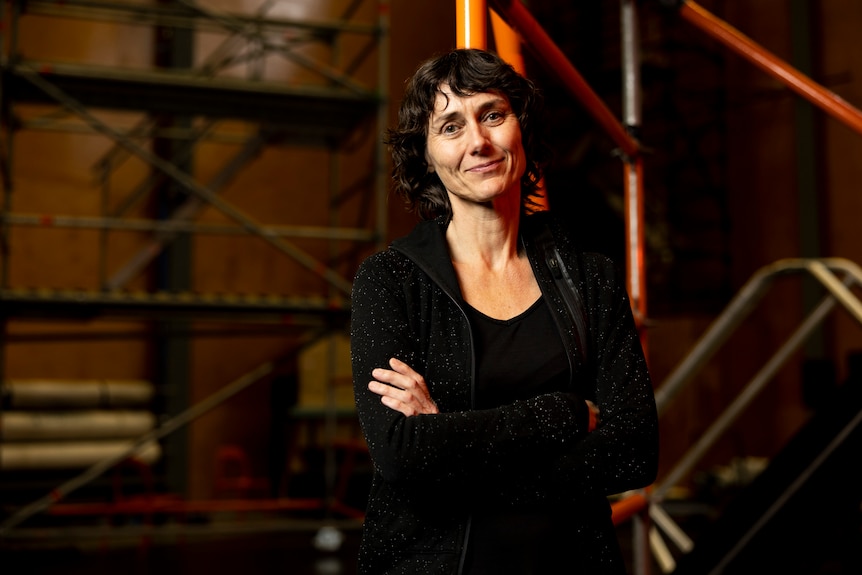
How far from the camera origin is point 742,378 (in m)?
9.01

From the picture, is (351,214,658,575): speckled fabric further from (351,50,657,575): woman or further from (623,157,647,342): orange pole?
(623,157,647,342): orange pole

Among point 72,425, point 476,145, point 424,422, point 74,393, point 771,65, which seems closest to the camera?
point 424,422

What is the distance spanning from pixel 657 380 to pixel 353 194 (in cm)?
336

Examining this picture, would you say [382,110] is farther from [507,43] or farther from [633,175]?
[507,43]

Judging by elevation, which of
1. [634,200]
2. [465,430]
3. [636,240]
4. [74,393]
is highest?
[634,200]

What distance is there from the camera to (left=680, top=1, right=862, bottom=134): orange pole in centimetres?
240

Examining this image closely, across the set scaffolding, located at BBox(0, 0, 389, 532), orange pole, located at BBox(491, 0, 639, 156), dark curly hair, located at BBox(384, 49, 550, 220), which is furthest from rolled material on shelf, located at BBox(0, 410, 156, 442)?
dark curly hair, located at BBox(384, 49, 550, 220)

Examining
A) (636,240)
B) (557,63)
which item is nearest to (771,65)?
(636,240)

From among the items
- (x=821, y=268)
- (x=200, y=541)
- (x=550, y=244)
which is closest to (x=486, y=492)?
(x=550, y=244)

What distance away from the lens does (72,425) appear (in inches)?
261

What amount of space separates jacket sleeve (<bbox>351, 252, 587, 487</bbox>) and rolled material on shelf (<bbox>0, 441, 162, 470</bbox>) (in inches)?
222

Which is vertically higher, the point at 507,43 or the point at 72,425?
the point at 507,43

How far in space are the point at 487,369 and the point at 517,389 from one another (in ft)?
0.18

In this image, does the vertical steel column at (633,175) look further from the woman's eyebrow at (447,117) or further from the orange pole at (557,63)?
the woman's eyebrow at (447,117)
